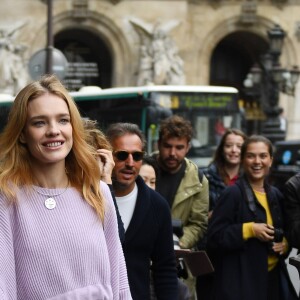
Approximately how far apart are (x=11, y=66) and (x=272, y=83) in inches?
358

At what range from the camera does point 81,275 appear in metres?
2.94

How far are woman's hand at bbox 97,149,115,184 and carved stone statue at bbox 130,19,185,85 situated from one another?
2469cm

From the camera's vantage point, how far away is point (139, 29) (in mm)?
30125

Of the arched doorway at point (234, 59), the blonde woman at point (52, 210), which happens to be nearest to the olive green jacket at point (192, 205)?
the blonde woman at point (52, 210)

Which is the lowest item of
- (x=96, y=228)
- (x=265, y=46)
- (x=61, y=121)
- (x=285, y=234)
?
(x=285, y=234)

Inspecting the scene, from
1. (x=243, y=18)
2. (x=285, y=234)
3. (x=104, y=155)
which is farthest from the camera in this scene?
(x=243, y=18)

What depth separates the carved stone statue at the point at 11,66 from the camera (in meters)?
26.8

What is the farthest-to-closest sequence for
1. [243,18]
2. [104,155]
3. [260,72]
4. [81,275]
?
1. [243,18]
2. [260,72]
3. [104,155]
4. [81,275]

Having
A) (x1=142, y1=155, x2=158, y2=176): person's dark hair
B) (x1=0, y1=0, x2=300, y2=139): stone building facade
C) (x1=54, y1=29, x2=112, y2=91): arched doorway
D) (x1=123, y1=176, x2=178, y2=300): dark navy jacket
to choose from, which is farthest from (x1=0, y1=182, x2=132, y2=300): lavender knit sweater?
(x1=54, y1=29, x2=112, y2=91): arched doorway

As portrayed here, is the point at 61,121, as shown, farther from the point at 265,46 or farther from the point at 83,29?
the point at 265,46

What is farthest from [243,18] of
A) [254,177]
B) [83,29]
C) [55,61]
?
[254,177]

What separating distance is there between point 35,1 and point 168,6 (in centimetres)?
442

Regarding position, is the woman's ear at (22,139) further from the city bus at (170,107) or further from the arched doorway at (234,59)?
the arched doorway at (234,59)

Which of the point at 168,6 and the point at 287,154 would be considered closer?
the point at 287,154
